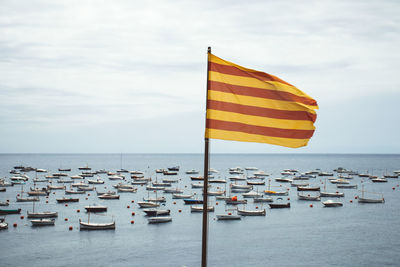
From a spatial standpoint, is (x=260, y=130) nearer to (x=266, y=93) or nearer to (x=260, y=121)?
(x=260, y=121)

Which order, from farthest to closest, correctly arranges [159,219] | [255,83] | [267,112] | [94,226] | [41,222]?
[159,219] → [41,222] → [94,226] → [267,112] → [255,83]

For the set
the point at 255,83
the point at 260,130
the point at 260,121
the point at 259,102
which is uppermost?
the point at 255,83

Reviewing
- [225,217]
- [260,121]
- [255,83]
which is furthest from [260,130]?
[225,217]

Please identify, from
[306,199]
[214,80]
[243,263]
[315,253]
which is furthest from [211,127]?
[306,199]

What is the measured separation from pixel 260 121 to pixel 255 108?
0.44m

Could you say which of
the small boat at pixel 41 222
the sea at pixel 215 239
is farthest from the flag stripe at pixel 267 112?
the small boat at pixel 41 222

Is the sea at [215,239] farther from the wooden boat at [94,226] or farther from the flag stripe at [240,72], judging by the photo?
the flag stripe at [240,72]

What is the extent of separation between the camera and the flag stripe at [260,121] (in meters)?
12.8

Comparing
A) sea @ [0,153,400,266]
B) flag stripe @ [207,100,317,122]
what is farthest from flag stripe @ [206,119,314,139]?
sea @ [0,153,400,266]

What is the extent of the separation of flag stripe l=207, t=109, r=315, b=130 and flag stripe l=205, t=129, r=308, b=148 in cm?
38

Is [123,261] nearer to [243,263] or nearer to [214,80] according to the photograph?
[243,263]

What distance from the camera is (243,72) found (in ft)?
43.1

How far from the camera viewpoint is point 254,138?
13.2 meters

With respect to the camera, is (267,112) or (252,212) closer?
(267,112)
